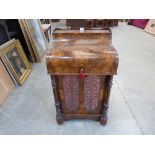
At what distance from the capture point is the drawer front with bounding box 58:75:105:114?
1.16 meters

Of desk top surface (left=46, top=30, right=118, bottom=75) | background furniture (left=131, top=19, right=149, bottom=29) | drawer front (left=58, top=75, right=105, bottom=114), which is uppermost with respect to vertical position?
desk top surface (left=46, top=30, right=118, bottom=75)

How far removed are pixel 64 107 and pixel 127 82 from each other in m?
1.19

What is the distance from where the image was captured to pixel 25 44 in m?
2.66

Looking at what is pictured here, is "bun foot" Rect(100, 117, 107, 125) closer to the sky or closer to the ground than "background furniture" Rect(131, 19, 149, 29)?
closer to the sky

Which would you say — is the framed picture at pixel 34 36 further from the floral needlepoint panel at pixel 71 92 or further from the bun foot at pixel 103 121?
the bun foot at pixel 103 121

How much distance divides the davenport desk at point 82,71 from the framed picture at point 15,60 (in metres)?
1.01

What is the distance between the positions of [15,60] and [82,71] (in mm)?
1470

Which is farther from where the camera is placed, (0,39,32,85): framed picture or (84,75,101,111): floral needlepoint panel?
(0,39,32,85): framed picture

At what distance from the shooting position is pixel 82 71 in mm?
1052

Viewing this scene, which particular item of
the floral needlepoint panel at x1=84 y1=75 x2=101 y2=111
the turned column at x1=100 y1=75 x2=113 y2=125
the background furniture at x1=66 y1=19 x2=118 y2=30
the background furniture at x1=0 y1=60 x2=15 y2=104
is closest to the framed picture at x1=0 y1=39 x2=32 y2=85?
the background furniture at x1=0 y1=60 x2=15 y2=104

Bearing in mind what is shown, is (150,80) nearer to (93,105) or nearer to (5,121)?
(93,105)

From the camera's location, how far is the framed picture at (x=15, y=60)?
1.94 metres

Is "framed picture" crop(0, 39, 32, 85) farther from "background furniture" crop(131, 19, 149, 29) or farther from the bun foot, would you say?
"background furniture" crop(131, 19, 149, 29)
